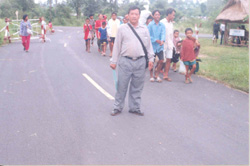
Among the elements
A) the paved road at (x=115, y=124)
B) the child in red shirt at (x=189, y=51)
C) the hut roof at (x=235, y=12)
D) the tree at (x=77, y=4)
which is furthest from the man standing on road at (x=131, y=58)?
the tree at (x=77, y=4)

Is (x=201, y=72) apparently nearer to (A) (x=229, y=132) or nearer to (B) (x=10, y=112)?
(A) (x=229, y=132)

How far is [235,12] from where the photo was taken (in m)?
18.6

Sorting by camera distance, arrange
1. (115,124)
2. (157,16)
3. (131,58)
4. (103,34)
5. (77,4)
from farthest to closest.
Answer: (77,4) → (103,34) → (157,16) → (131,58) → (115,124)

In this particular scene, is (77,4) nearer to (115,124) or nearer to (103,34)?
(103,34)

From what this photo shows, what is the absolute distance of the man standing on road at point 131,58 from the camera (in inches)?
218

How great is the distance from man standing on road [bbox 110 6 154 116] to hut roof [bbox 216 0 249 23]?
46.1 feet

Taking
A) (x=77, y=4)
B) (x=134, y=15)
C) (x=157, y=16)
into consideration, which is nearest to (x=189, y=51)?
(x=157, y=16)

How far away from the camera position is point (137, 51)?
5.57 m

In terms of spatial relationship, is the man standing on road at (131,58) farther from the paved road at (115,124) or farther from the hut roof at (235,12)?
the hut roof at (235,12)

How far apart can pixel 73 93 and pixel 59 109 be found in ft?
3.97

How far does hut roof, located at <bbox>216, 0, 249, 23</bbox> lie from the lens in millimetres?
17875

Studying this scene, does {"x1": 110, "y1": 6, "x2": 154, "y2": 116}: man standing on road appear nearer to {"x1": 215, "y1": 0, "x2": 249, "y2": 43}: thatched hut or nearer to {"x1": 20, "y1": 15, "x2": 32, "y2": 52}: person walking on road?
{"x1": 20, "y1": 15, "x2": 32, "y2": 52}: person walking on road

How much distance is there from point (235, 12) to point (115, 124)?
1586 centimetres

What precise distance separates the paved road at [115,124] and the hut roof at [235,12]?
35.9 feet
